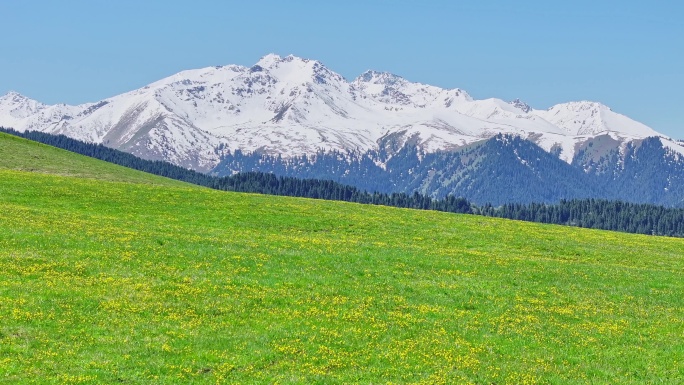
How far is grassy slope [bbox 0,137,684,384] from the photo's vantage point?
86.7 ft

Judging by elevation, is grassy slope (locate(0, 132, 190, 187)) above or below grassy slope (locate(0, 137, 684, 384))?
above

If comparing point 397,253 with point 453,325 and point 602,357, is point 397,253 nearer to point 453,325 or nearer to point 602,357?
point 453,325

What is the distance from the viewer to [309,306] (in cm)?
3444

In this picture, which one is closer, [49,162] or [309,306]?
[309,306]

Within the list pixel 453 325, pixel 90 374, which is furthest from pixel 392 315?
pixel 90 374

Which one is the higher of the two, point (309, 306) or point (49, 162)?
point (49, 162)

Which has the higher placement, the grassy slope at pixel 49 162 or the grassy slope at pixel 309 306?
the grassy slope at pixel 49 162

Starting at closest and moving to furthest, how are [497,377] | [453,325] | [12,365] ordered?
[12,365] < [497,377] < [453,325]

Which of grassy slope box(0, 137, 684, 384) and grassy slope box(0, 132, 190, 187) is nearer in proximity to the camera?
grassy slope box(0, 137, 684, 384)

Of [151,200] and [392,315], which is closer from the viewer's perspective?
[392,315]

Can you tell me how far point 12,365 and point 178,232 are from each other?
30.1 metres

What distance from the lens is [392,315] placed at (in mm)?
34125

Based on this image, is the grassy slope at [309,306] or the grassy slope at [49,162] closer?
the grassy slope at [309,306]

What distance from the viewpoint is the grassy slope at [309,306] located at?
2644 cm
